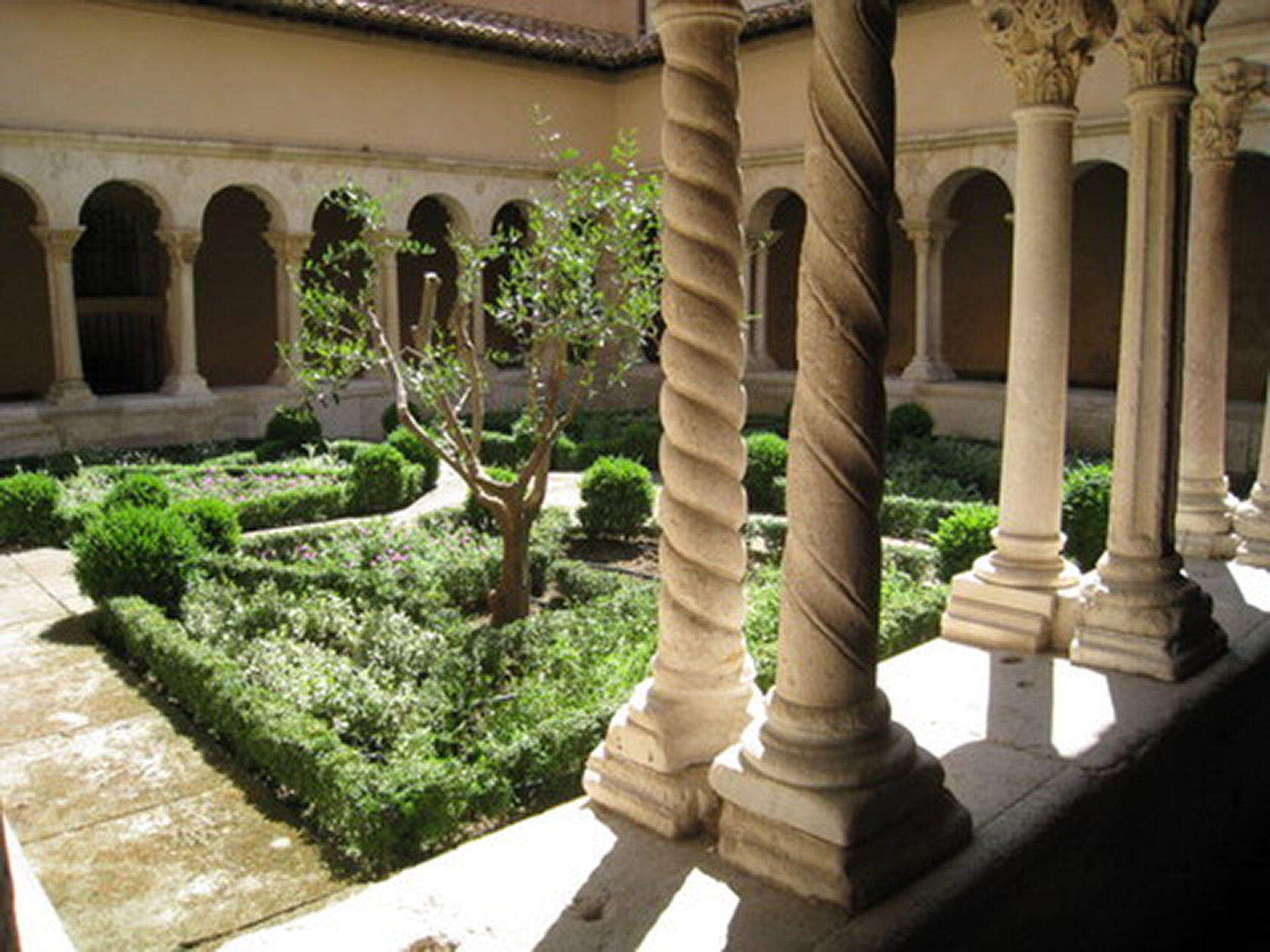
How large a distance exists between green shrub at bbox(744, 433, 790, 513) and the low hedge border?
6356mm

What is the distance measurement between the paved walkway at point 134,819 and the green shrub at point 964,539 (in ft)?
15.7

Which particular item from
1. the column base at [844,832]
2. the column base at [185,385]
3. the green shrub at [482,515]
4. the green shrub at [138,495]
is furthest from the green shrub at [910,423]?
the column base at [844,832]

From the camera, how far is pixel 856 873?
290cm

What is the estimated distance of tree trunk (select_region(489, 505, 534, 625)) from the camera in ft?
25.3

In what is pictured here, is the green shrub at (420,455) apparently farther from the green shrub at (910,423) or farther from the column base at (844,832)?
the column base at (844,832)

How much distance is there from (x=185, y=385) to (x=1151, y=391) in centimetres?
1355

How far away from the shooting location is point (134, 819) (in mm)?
4996

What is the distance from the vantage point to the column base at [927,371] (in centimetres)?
1611

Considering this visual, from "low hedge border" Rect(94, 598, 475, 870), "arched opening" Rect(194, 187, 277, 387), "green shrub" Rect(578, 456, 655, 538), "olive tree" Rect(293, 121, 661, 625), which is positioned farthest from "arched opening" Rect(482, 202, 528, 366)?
"low hedge border" Rect(94, 598, 475, 870)

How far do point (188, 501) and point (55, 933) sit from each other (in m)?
6.73

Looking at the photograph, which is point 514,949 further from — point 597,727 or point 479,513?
point 479,513

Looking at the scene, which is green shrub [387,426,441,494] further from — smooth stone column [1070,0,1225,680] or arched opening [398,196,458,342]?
smooth stone column [1070,0,1225,680]

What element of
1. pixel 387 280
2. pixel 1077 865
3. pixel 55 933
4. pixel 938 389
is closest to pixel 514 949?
pixel 55 933

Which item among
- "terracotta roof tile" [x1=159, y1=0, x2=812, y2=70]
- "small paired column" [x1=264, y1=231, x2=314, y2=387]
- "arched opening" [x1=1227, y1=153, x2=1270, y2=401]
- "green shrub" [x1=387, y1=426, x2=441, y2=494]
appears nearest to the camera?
"green shrub" [x1=387, y1=426, x2=441, y2=494]
